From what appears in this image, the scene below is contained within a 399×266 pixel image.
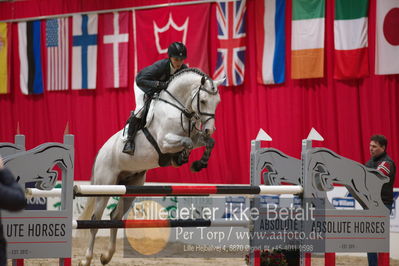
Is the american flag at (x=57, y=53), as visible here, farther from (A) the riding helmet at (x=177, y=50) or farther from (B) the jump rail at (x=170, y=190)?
(B) the jump rail at (x=170, y=190)

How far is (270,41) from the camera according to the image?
28.6 ft

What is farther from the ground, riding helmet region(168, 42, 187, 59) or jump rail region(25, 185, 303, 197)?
riding helmet region(168, 42, 187, 59)

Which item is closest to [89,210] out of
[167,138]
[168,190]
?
[167,138]

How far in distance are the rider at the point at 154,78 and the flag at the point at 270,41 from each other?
3002mm

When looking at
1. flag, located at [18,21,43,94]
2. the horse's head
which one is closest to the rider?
the horse's head

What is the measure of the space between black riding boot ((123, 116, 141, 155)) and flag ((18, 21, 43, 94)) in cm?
550

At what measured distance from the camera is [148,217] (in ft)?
28.9

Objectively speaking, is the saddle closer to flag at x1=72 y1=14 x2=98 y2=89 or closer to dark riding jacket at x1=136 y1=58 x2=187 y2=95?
dark riding jacket at x1=136 y1=58 x2=187 y2=95

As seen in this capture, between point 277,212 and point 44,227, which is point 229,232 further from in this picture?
point 44,227

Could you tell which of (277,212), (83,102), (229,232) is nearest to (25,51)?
(83,102)

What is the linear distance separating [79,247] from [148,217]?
1.03 meters

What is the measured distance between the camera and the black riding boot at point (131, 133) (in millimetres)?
5766

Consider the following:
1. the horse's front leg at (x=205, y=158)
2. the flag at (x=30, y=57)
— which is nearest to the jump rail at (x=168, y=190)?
the horse's front leg at (x=205, y=158)

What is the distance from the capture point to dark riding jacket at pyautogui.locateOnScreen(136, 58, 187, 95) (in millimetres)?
5777
